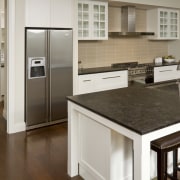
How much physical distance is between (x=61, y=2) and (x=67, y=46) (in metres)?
0.75

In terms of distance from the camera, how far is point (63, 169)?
9.42 feet

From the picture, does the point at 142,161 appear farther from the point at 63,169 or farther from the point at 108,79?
the point at 108,79

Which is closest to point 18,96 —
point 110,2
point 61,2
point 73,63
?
point 73,63

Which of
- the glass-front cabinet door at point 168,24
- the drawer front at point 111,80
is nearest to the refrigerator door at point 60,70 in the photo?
the drawer front at point 111,80

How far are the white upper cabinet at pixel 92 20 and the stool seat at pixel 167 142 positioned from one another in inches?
123

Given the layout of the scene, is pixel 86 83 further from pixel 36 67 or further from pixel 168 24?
pixel 168 24

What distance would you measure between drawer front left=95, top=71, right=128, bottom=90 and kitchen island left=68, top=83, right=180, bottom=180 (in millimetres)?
1888

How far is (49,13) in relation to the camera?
4.13m

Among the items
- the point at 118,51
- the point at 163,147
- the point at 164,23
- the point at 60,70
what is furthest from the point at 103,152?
the point at 164,23

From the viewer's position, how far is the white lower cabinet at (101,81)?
4688 mm

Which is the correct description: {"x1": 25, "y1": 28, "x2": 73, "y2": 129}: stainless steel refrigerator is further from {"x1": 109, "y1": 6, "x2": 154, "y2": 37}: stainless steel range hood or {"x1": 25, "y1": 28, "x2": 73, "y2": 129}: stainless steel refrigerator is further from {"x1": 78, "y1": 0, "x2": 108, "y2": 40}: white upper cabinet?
{"x1": 109, "y1": 6, "x2": 154, "y2": 37}: stainless steel range hood

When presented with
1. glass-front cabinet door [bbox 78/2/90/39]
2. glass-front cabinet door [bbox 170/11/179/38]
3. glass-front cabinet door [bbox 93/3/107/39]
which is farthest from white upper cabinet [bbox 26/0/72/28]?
glass-front cabinet door [bbox 170/11/179/38]

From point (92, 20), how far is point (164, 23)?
2155 mm

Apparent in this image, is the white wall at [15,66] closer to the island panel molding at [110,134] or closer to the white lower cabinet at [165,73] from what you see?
the island panel molding at [110,134]
